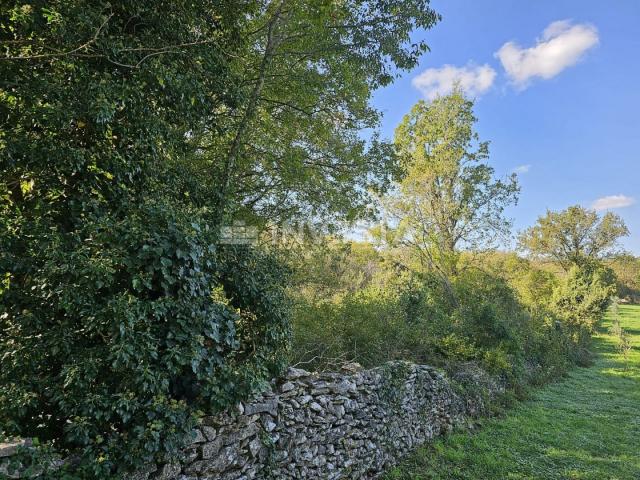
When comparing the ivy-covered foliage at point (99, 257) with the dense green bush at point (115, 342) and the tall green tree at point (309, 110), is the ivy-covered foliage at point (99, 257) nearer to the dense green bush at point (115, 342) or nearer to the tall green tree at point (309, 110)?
the dense green bush at point (115, 342)

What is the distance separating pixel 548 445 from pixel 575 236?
27.5 m

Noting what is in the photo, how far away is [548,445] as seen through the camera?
6.89 meters

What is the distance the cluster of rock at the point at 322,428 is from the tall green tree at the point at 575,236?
2532 centimetres

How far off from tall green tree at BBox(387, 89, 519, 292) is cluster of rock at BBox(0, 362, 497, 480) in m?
Result: 9.93

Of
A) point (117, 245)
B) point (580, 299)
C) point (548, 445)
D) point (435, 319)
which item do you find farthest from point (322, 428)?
point (580, 299)

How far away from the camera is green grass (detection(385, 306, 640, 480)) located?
18.5 feet

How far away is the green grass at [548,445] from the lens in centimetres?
563

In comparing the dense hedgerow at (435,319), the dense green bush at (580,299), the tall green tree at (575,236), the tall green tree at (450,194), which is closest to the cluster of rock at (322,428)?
the dense hedgerow at (435,319)

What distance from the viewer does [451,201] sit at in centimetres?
Answer: 1697

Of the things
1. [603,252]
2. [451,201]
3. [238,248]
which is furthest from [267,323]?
[603,252]

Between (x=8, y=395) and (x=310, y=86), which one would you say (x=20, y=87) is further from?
(x=310, y=86)

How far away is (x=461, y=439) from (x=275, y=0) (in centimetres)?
911

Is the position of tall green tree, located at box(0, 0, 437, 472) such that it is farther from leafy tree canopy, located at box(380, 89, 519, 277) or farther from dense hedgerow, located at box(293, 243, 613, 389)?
leafy tree canopy, located at box(380, 89, 519, 277)

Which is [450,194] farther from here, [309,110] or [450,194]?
[309,110]
